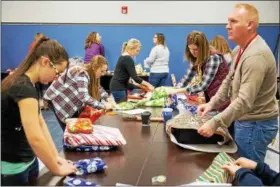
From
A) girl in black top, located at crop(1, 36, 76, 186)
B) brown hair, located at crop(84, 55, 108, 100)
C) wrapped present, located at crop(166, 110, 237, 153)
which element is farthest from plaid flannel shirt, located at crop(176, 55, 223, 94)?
girl in black top, located at crop(1, 36, 76, 186)

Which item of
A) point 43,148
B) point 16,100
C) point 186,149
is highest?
point 16,100

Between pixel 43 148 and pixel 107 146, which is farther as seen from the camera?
pixel 107 146

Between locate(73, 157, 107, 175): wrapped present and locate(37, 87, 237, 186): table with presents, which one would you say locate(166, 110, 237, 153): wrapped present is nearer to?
locate(37, 87, 237, 186): table with presents

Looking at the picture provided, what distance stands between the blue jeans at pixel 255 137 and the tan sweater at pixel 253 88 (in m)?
0.04

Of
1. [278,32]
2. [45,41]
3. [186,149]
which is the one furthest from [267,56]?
[278,32]

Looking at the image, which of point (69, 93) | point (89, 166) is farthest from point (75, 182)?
point (69, 93)

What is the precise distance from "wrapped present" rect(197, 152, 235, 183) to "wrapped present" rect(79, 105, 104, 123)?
1.37m

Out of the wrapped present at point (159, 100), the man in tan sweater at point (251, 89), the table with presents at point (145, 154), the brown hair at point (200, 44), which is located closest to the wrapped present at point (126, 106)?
the wrapped present at point (159, 100)

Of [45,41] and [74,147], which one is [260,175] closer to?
[74,147]

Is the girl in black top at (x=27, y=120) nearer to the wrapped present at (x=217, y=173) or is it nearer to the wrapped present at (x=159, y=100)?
the wrapped present at (x=217, y=173)

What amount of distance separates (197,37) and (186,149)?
1295mm

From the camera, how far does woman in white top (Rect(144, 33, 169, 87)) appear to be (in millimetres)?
6188

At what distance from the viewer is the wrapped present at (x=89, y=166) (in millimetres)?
1684

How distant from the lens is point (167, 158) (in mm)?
1907
